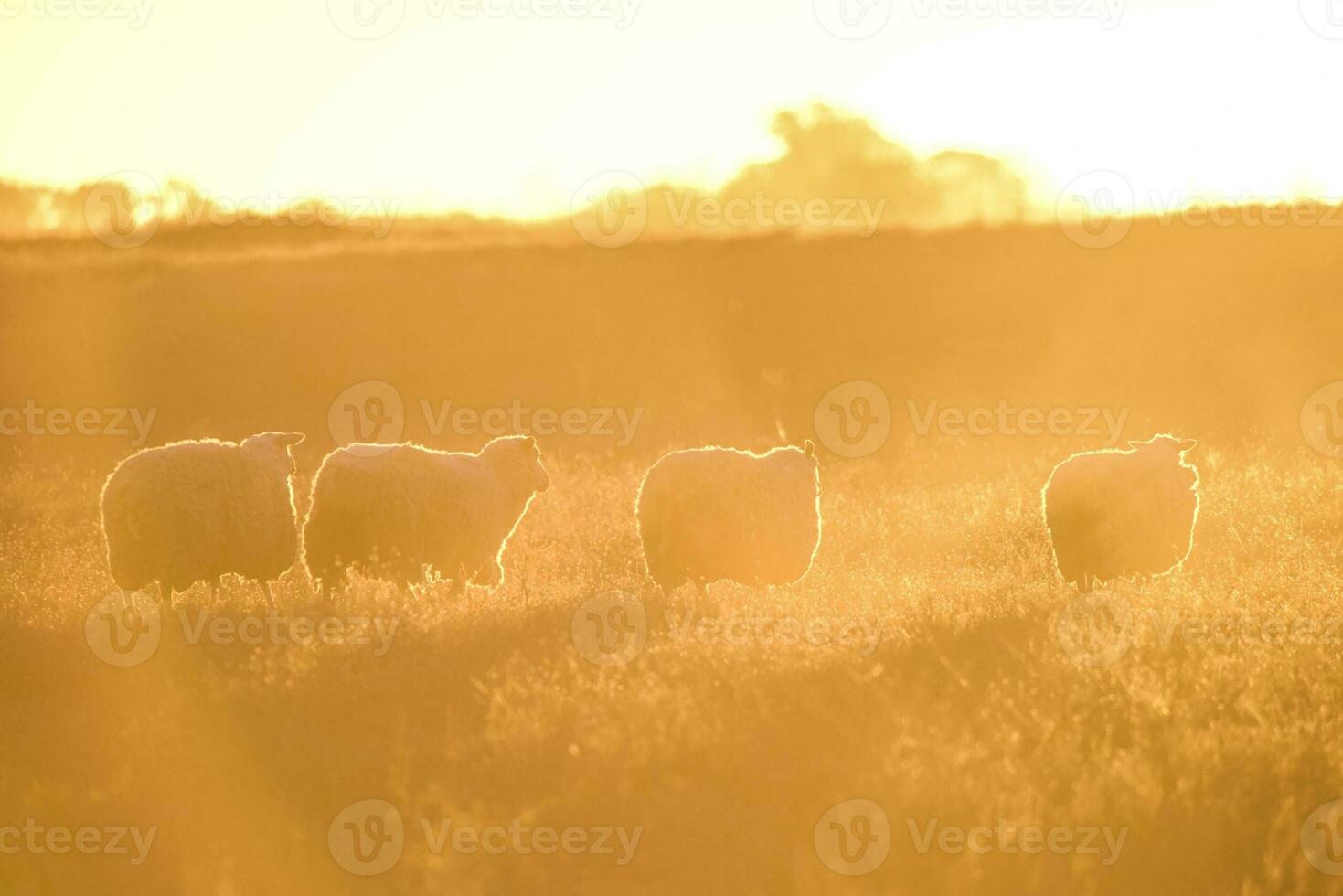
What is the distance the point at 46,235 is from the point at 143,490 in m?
31.7

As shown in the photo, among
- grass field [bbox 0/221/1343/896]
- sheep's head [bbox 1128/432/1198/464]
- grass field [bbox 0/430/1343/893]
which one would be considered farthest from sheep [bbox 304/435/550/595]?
sheep's head [bbox 1128/432/1198/464]

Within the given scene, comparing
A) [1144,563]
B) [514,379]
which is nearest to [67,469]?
[514,379]

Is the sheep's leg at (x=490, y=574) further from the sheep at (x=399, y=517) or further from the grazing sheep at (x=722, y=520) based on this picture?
the grazing sheep at (x=722, y=520)

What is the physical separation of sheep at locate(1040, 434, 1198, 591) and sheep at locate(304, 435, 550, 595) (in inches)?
203

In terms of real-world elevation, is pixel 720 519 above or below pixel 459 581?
above

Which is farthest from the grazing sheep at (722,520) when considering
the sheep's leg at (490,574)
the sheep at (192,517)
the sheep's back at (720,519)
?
the sheep at (192,517)

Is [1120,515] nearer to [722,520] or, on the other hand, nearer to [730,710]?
[722,520]

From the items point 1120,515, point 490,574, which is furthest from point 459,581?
point 1120,515

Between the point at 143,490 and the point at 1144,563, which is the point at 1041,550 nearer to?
the point at 1144,563

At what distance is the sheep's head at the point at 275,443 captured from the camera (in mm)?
13250

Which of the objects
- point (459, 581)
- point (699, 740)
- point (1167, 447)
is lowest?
point (699, 740)

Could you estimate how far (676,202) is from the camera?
119ft

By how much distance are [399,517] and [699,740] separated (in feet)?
16.3

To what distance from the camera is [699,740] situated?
8266mm
